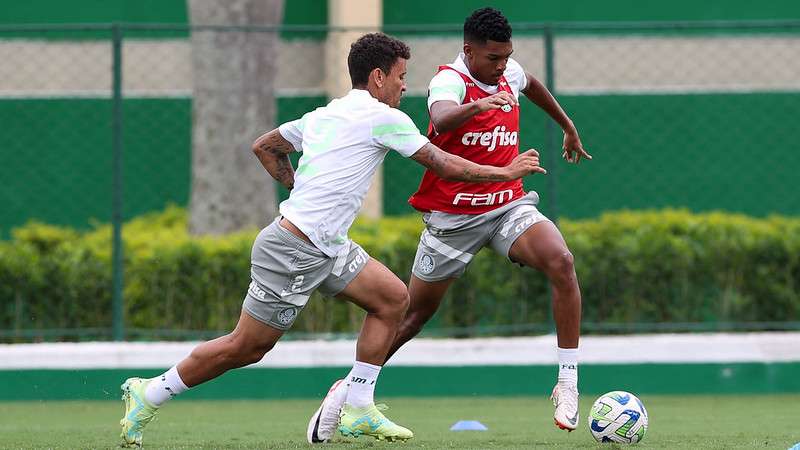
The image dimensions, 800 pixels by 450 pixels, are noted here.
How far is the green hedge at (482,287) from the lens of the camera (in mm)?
9945

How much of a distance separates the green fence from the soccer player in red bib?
4.15 metres

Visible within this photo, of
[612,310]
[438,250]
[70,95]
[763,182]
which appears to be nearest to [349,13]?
[70,95]

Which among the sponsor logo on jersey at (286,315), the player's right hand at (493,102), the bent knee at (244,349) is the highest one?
the player's right hand at (493,102)

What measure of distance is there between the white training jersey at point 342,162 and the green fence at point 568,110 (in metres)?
4.99

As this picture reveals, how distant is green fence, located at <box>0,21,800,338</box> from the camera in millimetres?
11961

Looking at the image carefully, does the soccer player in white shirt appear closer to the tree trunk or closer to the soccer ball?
the soccer ball

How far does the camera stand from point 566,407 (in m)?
6.54

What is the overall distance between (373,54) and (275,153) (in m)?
0.80

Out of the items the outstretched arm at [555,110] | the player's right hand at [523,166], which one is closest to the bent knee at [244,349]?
the player's right hand at [523,166]

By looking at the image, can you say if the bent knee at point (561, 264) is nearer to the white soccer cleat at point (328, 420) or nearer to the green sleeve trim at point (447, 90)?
the green sleeve trim at point (447, 90)

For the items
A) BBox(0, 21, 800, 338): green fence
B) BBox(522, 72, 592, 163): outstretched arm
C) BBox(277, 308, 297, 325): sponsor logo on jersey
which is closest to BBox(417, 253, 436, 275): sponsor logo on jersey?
BBox(522, 72, 592, 163): outstretched arm

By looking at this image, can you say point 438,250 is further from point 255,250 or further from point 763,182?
point 763,182

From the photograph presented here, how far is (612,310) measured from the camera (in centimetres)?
1002

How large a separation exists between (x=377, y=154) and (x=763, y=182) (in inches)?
275
